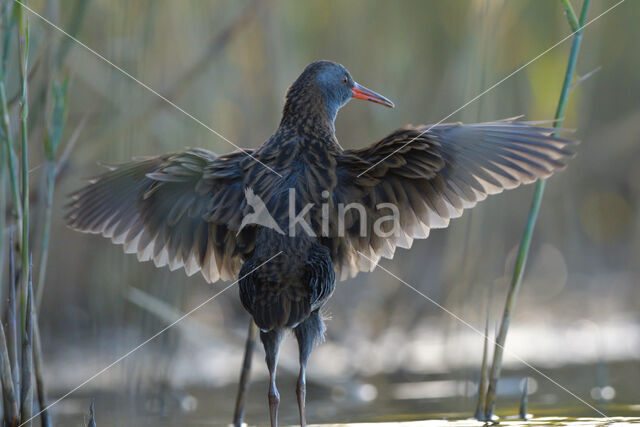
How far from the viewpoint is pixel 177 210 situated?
395cm

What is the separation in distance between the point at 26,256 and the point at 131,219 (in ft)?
3.43

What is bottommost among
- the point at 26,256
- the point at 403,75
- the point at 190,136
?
the point at 26,256

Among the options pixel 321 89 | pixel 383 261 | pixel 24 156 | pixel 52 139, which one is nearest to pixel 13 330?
pixel 24 156

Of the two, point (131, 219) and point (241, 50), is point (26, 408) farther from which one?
point (241, 50)

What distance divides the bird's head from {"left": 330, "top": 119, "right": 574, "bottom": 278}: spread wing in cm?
44

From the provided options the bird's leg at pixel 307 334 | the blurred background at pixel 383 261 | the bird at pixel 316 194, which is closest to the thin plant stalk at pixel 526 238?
the bird at pixel 316 194

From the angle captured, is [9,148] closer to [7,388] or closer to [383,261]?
[7,388]

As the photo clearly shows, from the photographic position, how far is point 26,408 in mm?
3311

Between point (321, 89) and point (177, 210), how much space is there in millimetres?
897

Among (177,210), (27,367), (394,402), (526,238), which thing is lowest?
(394,402)

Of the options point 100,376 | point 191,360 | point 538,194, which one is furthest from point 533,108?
point 100,376

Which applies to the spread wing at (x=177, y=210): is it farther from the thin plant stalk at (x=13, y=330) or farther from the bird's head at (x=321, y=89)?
the thin plant stalk at (x=13, y=330)

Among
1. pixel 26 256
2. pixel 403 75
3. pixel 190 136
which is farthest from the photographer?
pixel 403 75

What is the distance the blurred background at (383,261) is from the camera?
4805 mm
